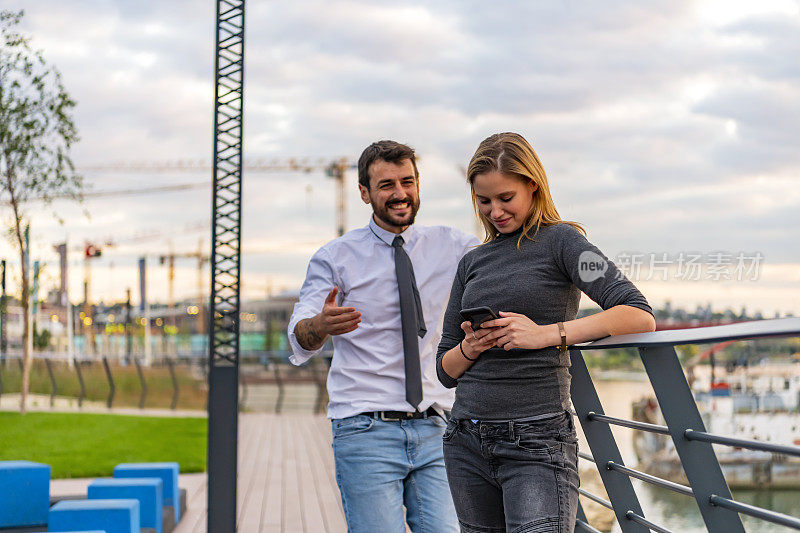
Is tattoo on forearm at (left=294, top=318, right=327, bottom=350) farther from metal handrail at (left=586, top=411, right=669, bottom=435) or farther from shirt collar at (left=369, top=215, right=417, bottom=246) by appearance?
metal handrail at (left=586, top=411, right=669, bottom=435)

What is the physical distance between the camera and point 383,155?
2.61 metres

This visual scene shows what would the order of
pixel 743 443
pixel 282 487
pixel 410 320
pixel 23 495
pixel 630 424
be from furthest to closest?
pixel 282 487 → pixel 23 495 → pixel 410 320 → pixel 630 424 → pixel 743 443

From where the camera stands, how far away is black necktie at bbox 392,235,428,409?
256 centimetres

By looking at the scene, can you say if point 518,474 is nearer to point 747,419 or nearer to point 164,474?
point 164,474

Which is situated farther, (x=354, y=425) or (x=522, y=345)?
(x=354, y=425)

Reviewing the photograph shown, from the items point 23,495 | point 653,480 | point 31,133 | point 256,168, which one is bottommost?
point 23,495

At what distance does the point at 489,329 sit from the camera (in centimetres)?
185

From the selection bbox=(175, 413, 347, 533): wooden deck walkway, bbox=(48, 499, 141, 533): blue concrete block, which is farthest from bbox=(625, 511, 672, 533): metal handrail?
bbox=(175, 413, 347, 533): wooden deck walkway

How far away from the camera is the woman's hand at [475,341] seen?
186 cm

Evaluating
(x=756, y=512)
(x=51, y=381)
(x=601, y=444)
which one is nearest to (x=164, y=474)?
(x=601, y=444)

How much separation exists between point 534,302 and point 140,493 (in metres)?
4.06

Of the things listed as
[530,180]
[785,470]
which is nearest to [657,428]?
[530,180]

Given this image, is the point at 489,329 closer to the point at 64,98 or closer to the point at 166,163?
the point at 64,98

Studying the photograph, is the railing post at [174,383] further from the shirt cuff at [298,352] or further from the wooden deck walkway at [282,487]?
the shirt cuff at [298,352]
